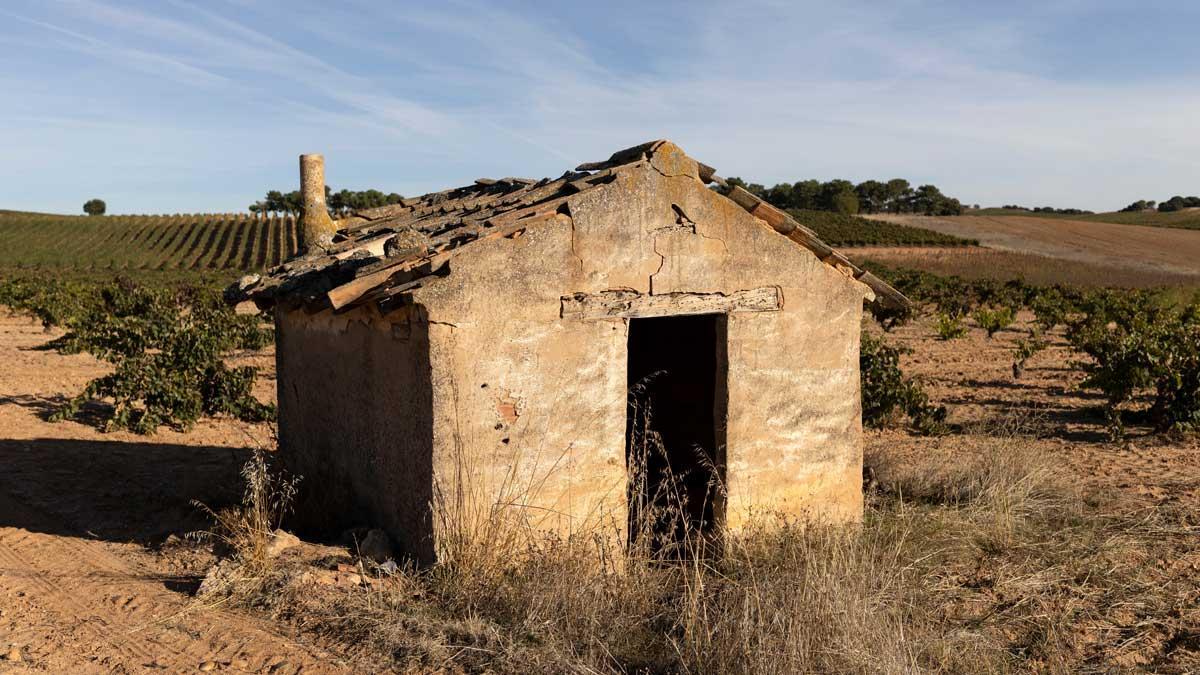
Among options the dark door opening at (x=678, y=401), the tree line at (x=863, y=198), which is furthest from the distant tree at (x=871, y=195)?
the dark door opening at (x=678, y=401)

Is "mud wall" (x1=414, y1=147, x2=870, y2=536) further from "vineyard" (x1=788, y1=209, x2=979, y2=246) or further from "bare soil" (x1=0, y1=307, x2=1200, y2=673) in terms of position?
"vineyard" (x1=788, y1=209, x2=979, y2=246)

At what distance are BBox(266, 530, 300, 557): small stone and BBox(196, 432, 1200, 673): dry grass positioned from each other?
0.32ft

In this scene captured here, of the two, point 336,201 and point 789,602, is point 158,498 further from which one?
point 336,201

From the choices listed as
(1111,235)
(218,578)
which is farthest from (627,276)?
(1111,235)

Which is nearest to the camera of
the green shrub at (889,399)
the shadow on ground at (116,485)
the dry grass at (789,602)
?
the dry grass at (789,602)

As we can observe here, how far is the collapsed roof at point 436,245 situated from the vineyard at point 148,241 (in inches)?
1676

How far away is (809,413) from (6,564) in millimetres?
5581

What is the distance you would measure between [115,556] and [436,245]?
3.30m

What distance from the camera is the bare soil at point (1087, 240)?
44.2 m

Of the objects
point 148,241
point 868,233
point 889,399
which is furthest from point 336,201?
point 889,399

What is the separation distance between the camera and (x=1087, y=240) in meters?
51.2

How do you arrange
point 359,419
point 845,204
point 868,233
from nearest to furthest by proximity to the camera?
1. point 359,419
2. point 868,233
3. point 845,204

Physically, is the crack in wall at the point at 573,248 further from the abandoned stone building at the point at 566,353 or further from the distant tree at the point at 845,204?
the distant tree at the point at 845,204

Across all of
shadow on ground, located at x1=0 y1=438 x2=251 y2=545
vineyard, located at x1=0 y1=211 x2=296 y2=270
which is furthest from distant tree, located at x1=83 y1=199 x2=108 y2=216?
shadow on ground, located at x1=0 y1=438 x2=251 y2=545
